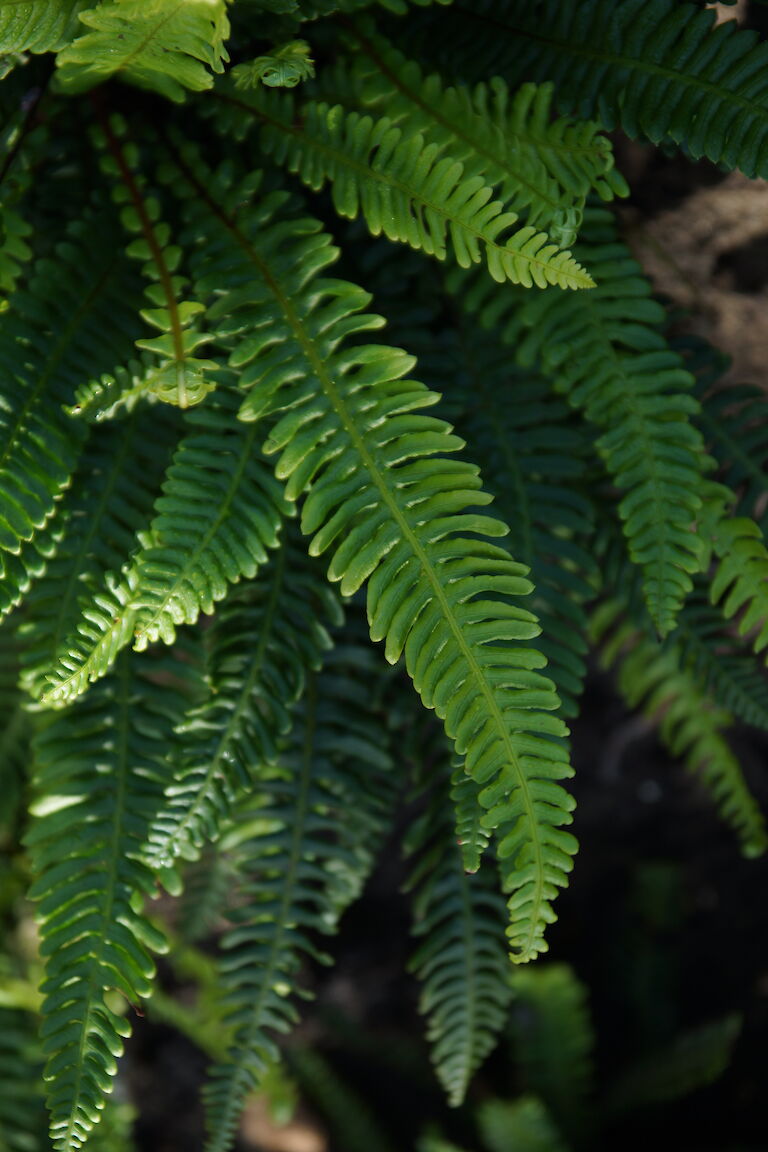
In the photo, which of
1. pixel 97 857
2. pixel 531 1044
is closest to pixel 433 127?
pixel 97 857

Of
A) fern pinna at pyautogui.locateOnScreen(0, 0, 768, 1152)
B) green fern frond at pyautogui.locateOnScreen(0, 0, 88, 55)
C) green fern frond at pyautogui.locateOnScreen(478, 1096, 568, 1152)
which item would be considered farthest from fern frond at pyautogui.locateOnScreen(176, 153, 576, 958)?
green fern frond at pyautogui.locateOnScreen(478, 1096, 568, 1152)

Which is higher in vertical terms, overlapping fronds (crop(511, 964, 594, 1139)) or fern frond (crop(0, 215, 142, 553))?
fern frond (crop(0, 215, 142, 553))

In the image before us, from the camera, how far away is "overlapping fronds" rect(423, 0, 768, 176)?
1.26 metres

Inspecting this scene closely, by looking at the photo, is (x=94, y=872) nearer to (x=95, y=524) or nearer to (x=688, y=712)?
(x=95, y=524)

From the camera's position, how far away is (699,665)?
5.14 ft

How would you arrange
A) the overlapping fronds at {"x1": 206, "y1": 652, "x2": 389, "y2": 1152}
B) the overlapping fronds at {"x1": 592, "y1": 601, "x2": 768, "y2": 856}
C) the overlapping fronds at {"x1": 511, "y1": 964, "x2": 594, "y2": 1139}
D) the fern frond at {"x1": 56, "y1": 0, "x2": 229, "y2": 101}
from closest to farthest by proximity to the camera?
the fern frond at {"x1": 56, "y1": 0, "x2": 229, "y2": 101}, the overlapping fronds at {"x1": 206, "y1": 652, "x2": 389, "y2": 1152}, the overlapping fronds at {"x1": 592, "y1": 601, "x2": 768, "y2": 856}, the overlapping fronds at {"x1": 511, "y1": 964, "x2": 594, "y2": 1139}

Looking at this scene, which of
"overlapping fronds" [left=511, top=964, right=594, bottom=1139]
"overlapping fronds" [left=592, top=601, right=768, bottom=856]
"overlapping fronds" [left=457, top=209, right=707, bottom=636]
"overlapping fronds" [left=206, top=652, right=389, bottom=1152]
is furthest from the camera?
"overlapping fronds" [left=511, top=964, right=594, bottom=1139]

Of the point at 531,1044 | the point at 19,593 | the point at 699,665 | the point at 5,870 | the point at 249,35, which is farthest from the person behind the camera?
the point at 531,1044

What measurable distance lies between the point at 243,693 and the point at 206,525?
11.5 inches

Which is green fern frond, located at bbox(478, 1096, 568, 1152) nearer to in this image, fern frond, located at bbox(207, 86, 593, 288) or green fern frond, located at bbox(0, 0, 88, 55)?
fern frond, located at bbox(207, 86, 593, 288)

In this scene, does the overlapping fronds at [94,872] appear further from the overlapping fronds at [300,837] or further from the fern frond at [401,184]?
the fern frond at [401,184]

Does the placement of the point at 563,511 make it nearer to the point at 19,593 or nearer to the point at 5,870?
the point at 19,593

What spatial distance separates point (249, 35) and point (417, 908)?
4.53 feet

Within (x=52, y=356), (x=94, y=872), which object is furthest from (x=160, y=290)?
(x=94, y=872)
